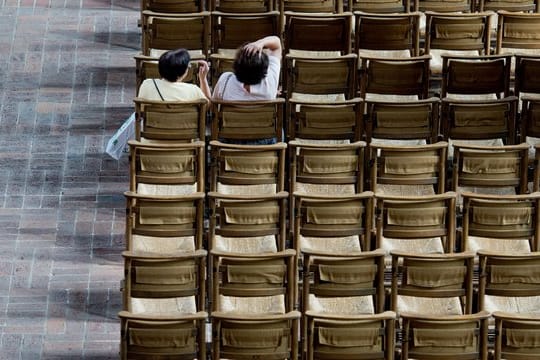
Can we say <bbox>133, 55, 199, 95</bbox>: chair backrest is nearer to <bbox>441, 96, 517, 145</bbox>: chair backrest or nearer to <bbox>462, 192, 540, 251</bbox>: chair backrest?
<bbox>441, 96, 517, 145</bbox>: chair backrest

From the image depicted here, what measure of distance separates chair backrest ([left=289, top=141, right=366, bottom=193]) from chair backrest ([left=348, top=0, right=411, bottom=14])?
2.44 metres

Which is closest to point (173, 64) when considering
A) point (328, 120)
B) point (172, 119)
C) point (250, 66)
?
point (172, 119)

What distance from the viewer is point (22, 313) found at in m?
10.3

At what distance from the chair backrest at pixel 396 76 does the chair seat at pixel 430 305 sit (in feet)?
7.05

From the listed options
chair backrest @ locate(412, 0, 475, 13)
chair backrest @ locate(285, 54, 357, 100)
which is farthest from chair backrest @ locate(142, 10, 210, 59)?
chair backrest @ locate(412, 0, 475, 13)

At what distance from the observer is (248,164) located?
1035 cm

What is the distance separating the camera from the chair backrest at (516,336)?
8969 mm

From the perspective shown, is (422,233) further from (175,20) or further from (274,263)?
(175,20)

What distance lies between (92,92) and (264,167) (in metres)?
2.84

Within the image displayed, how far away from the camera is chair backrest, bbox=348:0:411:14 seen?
1258 cm

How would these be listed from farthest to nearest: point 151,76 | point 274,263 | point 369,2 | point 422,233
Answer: point 369,2 → point 151,76 → point 422,233 → point 274,263

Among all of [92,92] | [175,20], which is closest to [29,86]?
[92,92]

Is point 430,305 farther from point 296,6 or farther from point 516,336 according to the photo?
point 296,6

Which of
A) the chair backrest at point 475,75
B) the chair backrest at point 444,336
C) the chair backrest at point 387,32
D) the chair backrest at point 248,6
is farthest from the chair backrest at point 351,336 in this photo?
the chair backrest at point 248,6
